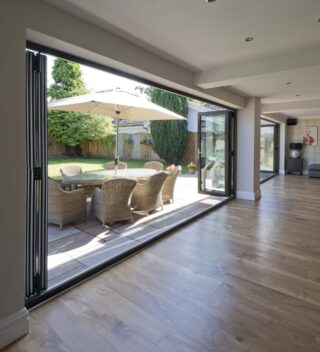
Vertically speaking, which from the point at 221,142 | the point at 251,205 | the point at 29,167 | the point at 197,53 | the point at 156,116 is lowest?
the point at 251,205

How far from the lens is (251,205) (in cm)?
573

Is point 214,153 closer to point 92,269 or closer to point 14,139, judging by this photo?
point 92,269

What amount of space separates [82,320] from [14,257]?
72cm

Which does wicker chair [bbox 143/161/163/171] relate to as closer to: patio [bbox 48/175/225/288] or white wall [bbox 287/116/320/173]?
patio [bbox 48/175/225/288]

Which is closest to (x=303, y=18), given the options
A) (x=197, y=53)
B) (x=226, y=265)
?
(x=197, y=53)

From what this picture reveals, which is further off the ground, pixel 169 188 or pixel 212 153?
pixel 212 153

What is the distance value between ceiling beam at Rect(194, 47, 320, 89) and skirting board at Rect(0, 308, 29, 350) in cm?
361

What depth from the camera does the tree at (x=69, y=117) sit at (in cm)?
1224

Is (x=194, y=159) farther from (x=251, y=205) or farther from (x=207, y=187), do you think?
(x=251, y=205)

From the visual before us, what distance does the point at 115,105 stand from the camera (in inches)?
204

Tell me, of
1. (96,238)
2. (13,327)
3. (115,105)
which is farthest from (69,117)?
(13,327)

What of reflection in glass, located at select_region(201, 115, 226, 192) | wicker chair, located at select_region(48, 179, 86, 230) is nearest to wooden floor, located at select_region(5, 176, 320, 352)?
wicker chair, located at select_region(48, 179, 86, 230)

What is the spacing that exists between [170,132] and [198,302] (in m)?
10.8

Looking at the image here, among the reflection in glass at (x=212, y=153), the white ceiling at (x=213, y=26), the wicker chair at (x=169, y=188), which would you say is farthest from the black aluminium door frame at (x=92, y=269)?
the reflection in glass at (x=212, y=153)
